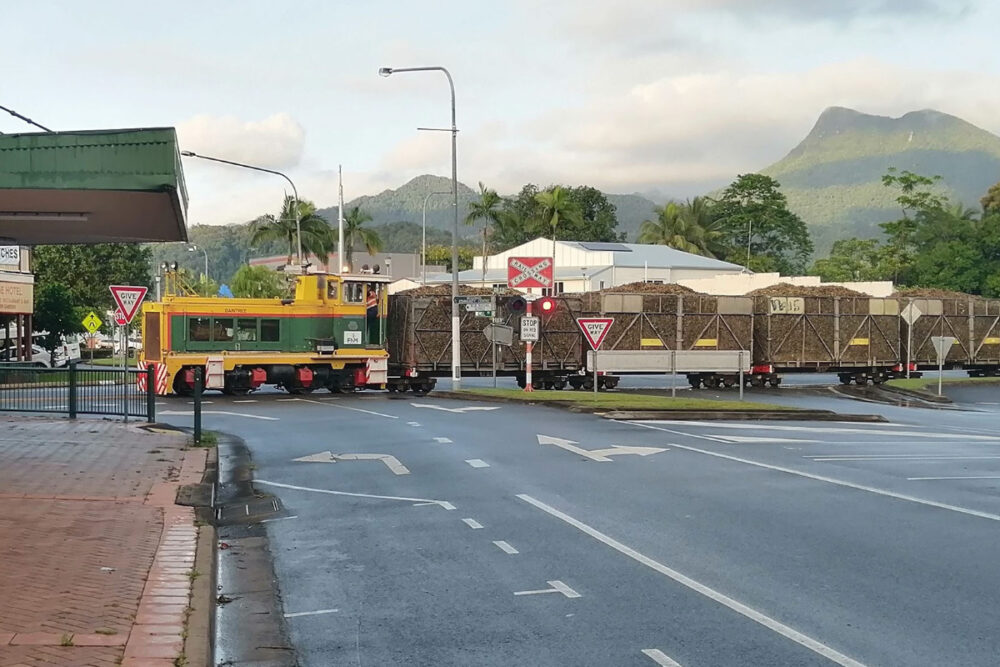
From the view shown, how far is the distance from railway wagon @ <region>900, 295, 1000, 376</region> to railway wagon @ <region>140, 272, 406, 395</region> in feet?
75.1

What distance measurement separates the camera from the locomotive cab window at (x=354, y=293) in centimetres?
3317

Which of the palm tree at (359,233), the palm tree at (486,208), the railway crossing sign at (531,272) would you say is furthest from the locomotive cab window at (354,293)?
the palm tree at (486,208)

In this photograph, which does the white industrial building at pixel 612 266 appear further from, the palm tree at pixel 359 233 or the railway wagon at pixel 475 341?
the railway wagon at pixel 475 341

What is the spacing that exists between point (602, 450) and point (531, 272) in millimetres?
13185

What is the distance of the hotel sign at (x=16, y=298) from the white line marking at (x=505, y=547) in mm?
41926

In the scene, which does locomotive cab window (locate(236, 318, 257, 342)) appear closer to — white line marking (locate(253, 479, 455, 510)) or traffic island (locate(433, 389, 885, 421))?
traffic island (locate(433, 389, 885, 421))

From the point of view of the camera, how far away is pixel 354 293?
109 ft

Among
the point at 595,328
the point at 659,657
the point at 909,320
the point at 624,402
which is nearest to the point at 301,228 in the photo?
the point at 909,320

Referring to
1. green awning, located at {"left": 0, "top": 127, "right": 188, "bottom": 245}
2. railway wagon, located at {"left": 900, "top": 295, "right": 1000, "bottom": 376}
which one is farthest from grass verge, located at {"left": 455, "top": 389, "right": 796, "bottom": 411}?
railway wagon, located at {"left": 900, "top": 295, "right": 1000, "bottom": 376}

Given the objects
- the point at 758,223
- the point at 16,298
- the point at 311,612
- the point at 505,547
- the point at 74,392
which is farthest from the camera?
the point at 758,223

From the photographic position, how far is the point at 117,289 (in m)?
22.6

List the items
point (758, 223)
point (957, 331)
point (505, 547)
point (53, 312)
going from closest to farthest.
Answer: point (505, 547) → point (957, 331) → point (53, 312) → point (758, 223)

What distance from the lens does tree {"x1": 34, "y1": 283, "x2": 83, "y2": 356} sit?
57.4m

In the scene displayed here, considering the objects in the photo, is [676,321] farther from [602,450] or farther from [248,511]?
[248,511]
